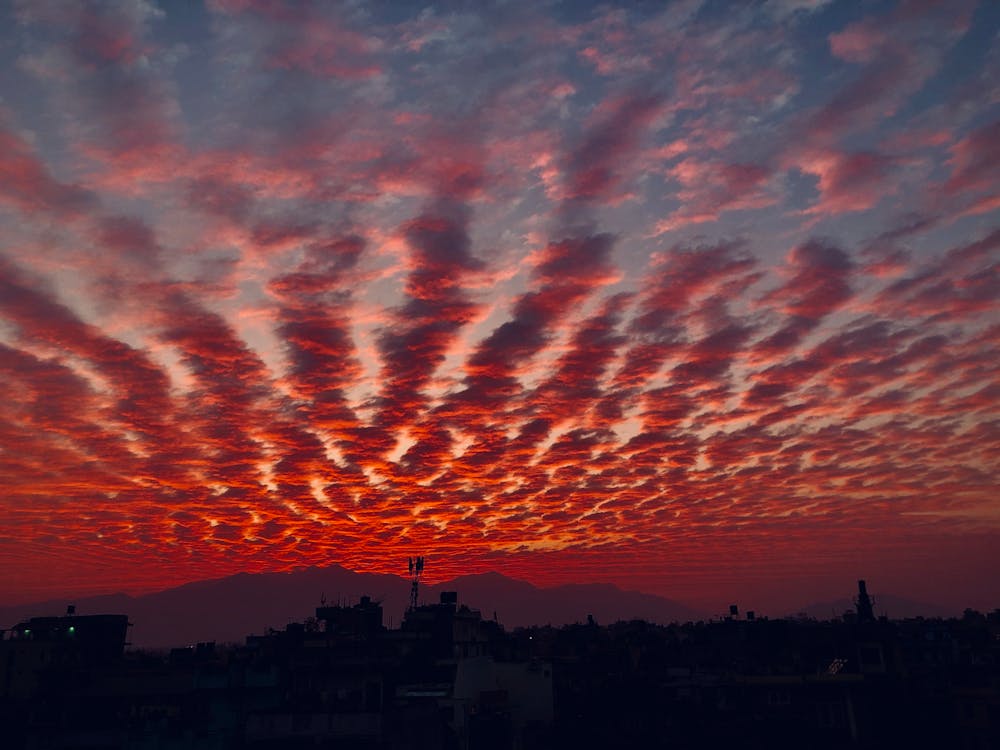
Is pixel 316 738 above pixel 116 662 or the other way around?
the other way around

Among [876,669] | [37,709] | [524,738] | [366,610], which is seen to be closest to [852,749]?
[876,669]

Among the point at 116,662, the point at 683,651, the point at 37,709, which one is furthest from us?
the point at 683,651

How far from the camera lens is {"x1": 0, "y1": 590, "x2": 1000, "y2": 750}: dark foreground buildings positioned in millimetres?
60969

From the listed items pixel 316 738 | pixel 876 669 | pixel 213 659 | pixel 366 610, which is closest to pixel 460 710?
pixel 316 738

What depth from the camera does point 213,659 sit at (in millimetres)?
80125

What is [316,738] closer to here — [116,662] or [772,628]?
[116,662]

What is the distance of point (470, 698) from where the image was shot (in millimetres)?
63531

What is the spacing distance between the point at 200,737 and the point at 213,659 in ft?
66.5

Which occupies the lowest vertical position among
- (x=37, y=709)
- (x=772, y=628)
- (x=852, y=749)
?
(x=852, y=749)

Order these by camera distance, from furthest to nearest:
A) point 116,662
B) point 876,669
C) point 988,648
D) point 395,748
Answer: point 988,648 → point 116,662 → point 876,669 → point 395,748

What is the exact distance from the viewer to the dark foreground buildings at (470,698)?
60969 millimetres

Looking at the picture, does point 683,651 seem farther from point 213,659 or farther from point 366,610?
point 213,659

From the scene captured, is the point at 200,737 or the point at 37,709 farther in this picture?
the point at 37,709

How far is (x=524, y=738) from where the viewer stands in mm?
67500
